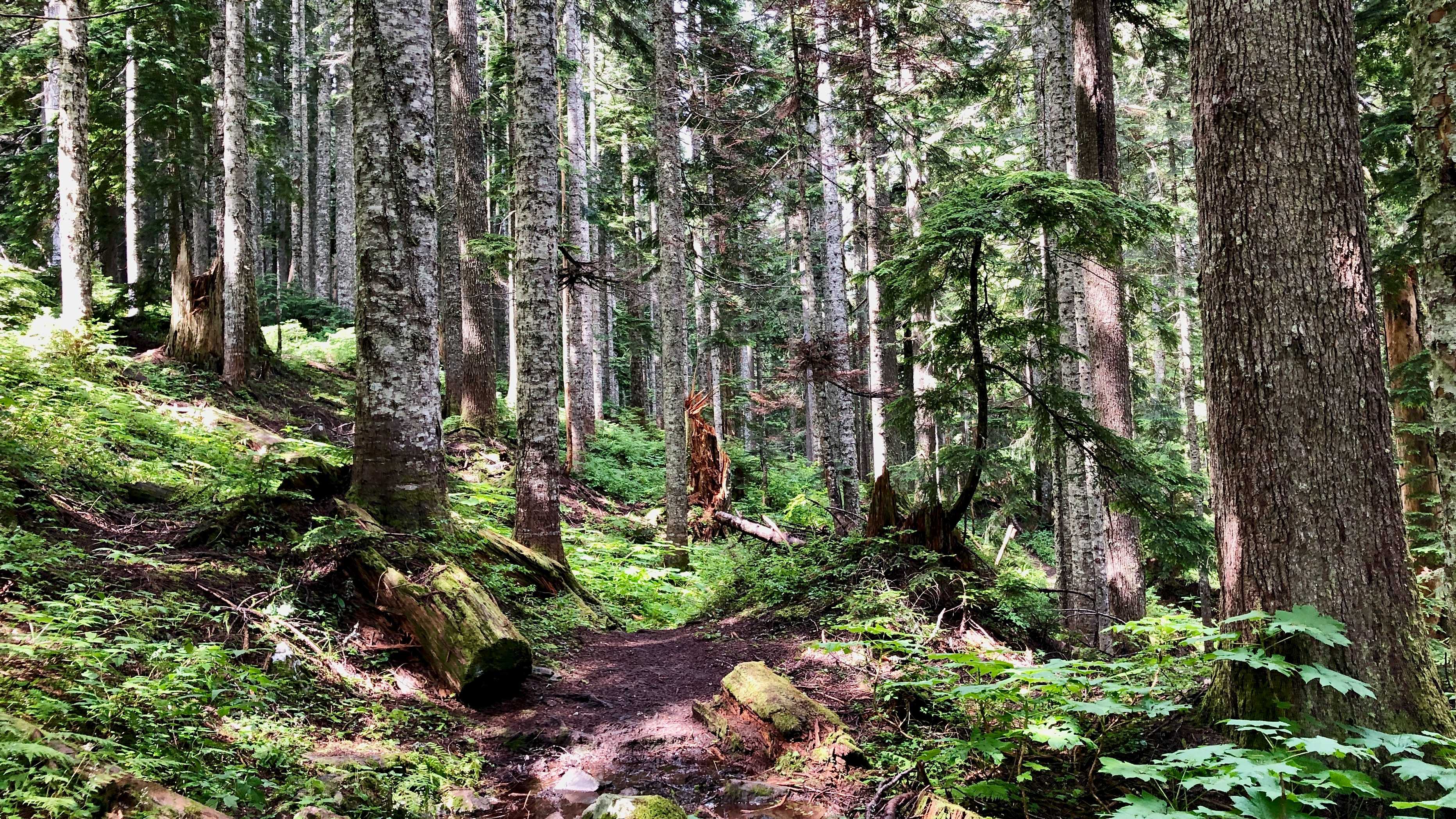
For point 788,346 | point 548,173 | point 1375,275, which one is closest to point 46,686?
point 548,173

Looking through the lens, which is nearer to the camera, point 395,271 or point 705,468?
point 395,271

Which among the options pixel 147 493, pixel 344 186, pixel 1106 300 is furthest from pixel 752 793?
pixel 344 186

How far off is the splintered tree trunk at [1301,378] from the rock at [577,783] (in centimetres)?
328

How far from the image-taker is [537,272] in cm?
815

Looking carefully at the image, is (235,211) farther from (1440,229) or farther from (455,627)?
(1440,229)

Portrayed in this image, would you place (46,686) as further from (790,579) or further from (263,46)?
(263,46)

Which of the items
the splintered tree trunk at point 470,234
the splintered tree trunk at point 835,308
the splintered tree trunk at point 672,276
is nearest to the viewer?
the splintered tree trunk at point 672,276

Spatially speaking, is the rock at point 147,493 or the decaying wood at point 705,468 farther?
the decaying wood at point 705,468

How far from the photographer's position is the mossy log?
8.34 ft

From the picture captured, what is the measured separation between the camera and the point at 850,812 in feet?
12.1

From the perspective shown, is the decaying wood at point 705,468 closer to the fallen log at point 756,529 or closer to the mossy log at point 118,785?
the fallen log at point 756,529

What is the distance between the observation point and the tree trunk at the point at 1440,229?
13.8ft

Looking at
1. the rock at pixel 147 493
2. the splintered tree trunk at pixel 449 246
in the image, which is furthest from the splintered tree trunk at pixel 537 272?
the splintered tree trunk at pixel 449 246

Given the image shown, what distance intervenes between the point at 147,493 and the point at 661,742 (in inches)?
210
